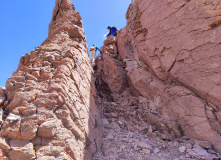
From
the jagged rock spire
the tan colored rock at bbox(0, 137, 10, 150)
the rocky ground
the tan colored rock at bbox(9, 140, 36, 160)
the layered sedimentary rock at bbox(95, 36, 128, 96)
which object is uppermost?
the jagged rock spire

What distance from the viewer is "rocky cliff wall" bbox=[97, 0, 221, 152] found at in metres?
4.23

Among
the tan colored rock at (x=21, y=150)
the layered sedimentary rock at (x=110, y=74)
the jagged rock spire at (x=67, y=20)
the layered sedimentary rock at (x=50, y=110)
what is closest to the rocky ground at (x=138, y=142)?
the layered sedimentary rock at (x=50, y=110)

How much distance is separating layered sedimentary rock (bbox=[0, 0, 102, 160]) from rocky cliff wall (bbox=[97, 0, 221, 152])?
8.66ft

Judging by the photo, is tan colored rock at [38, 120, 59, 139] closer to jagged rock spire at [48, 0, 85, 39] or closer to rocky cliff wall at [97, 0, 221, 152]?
rocky cliff wall at [97, 0, 221, 152]

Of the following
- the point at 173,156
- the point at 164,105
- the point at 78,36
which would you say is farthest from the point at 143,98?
the point at 78,36

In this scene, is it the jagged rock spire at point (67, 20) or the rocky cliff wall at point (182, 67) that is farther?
the jagged rock spire at point (67, 20)

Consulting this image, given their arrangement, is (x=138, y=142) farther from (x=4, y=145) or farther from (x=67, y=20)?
(x=67, y=20)

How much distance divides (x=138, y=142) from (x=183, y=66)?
3.02m

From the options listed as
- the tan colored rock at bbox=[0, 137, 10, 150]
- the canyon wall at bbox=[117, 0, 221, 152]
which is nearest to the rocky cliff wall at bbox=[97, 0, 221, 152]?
the canyon wall at bbox=[117, 0, 221, 152]

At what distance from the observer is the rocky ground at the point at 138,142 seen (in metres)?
3.88

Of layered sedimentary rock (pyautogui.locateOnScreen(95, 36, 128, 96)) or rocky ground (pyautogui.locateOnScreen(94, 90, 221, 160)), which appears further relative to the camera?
layered sedimentary rock (pyautogui.locateOnScreen(95, 36, 128, 96))

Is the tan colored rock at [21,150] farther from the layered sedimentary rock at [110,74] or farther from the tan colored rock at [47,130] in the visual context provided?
the layered sedimentary rock at [110,74]

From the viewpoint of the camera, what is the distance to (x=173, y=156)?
396 centimetres

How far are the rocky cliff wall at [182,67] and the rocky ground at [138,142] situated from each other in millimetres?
336
